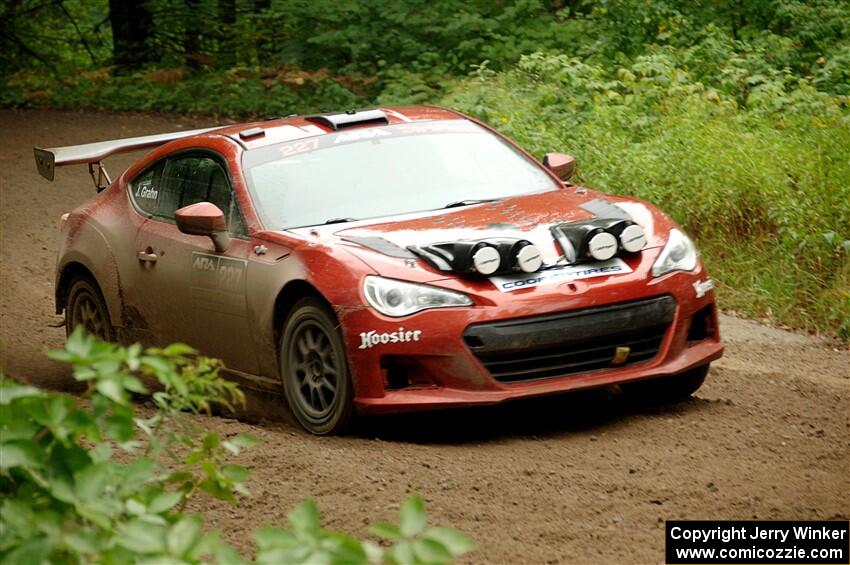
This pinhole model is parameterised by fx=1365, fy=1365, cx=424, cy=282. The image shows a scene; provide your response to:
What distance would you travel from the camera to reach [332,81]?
2084 centimetres

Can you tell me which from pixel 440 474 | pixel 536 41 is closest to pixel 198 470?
pixel 440 474

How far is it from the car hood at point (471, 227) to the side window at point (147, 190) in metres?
1.66

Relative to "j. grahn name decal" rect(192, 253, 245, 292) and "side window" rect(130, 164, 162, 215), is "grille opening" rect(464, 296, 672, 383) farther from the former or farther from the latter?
"side window" rect(130, 164, 162, 215)

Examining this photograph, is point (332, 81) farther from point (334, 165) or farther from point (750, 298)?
point (334, 165)

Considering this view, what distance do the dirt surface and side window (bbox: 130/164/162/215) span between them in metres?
1.25

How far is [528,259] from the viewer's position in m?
6.30

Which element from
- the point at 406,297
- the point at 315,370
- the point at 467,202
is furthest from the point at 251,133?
the point at 406,297

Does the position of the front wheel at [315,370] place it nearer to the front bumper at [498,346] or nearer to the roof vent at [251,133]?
the front bumper at [498,346]

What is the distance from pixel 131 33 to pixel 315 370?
20.1m

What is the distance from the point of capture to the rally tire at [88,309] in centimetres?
845

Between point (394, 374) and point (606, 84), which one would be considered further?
point (606, 84)

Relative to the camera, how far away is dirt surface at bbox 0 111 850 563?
491 centimetres

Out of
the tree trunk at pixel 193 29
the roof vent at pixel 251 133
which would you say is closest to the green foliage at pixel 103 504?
the roof vent at pixel 251 133

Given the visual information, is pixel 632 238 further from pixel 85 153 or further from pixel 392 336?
pixel 85 153
